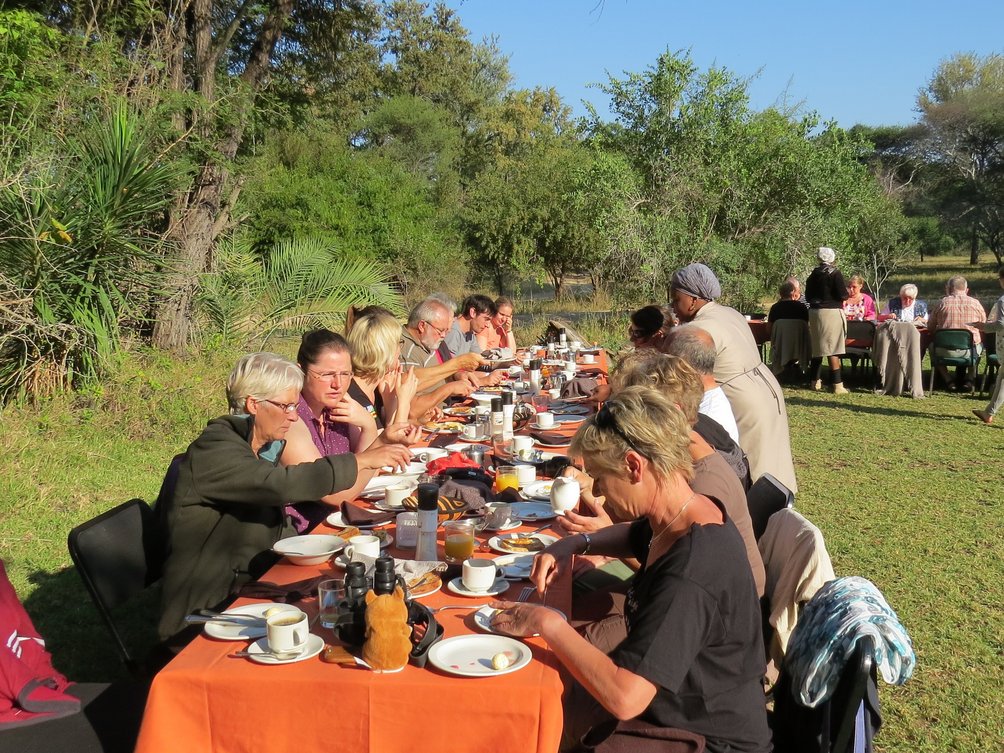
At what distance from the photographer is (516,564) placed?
296 centimetres

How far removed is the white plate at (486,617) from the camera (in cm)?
239

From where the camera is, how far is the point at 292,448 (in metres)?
3.86

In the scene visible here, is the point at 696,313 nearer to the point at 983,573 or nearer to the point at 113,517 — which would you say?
the point at 983,573

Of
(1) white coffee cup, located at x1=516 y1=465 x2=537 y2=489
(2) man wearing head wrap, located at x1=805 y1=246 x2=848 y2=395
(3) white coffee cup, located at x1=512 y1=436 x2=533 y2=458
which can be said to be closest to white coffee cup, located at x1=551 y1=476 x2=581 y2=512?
(1) white coffee cup, located at x1=516 y1=465 x2=537 y2=489

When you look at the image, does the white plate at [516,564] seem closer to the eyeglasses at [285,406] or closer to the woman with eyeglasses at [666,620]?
the woman with eyeglasses at [666,620]

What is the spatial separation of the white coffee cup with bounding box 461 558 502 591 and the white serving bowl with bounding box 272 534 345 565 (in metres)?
0.58

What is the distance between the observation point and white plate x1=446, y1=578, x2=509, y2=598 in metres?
2.67

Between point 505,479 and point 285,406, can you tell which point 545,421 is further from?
point 285,406

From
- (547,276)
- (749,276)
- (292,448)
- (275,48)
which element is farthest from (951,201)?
(292,448)

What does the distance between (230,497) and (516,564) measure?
1.04 metres

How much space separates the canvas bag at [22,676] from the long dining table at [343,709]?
664 mm

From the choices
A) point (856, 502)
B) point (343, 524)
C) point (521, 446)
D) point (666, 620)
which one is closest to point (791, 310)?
point (856, 502)

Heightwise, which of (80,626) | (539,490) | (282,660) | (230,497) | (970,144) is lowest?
(80,626)

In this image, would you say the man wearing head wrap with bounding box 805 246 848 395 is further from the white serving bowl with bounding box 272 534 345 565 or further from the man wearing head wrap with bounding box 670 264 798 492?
the white serving bowl with bounding box 272 534 345 565
